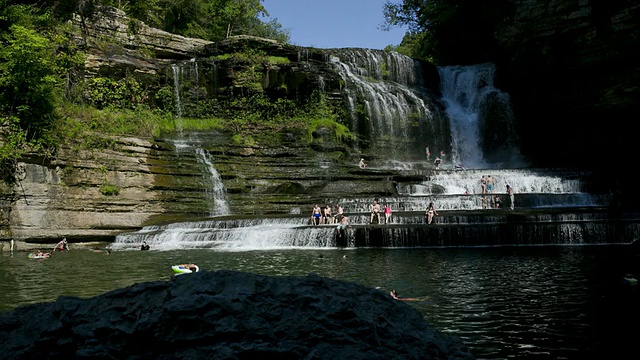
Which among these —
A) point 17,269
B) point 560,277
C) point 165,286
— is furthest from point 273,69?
point 165,286

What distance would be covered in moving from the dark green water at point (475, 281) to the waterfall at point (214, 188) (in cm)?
883

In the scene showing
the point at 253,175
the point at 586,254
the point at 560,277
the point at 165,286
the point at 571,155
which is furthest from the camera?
the point at 571,155

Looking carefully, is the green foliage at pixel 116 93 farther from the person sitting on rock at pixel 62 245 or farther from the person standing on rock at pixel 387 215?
the person standing on rock at pixel 387 215

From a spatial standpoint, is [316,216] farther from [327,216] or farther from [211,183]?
[211,183]

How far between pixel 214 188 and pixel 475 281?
19.9m

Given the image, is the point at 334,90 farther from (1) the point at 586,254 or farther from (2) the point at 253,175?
(1) the point at 586,254

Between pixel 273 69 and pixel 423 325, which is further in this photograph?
pixel 273 69

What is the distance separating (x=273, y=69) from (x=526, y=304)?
30908 millimetres

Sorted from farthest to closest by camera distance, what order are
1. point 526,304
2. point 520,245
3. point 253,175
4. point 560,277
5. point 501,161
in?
point 501,161, point 253,175, point 520,245, point 560,277, point 526,304

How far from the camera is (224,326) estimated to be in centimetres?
286

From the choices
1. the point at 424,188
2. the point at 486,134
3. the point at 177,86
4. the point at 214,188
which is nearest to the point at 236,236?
the point at 214,188

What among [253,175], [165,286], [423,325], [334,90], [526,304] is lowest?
[526,304]

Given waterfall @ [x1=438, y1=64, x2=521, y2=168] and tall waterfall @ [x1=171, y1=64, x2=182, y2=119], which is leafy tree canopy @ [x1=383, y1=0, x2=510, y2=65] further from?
tall waterfall @ [x1=171, y1=64, x2=182, y2=119]

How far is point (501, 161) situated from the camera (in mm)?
36562
